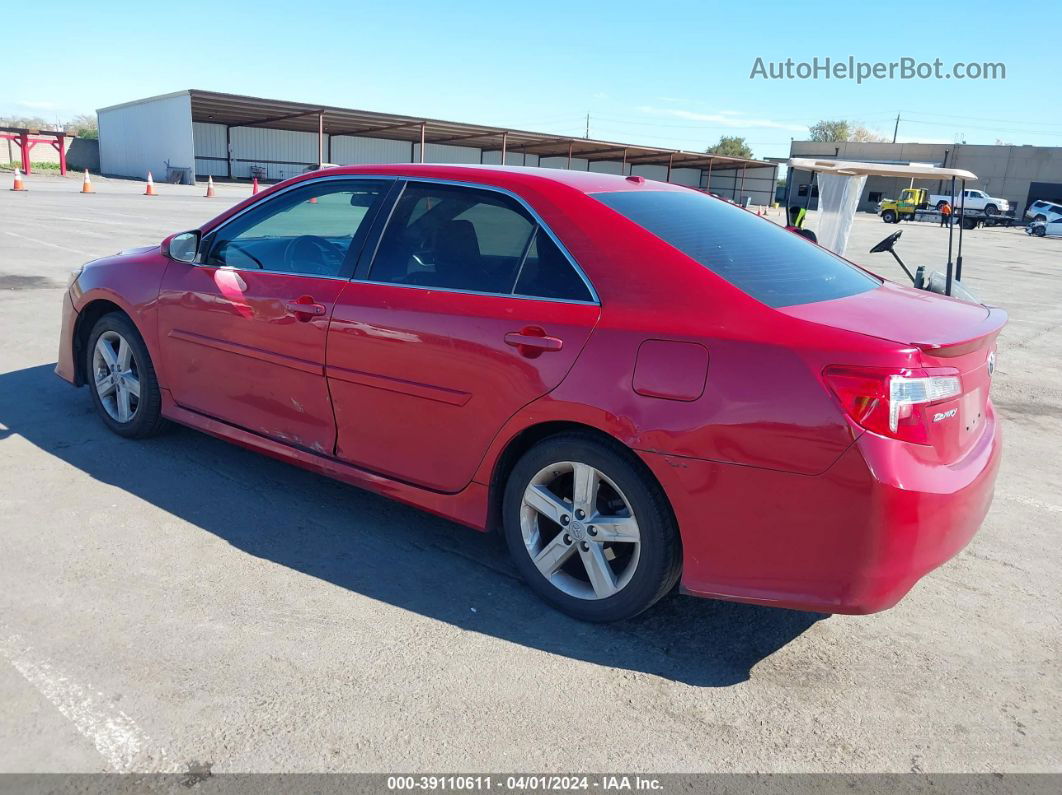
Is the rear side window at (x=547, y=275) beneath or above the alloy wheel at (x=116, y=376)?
above

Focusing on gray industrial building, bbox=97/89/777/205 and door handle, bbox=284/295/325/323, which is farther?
gray industrial building, bbox=97/89/777/205

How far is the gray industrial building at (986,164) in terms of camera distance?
6488 centimetres

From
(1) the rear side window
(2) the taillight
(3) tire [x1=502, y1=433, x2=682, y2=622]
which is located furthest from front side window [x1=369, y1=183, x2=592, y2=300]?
(2) the taillight

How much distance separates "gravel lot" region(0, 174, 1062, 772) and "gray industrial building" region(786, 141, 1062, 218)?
6653 centimetres

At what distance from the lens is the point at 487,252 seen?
3471 mm

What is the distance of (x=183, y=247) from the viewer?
14.6ft

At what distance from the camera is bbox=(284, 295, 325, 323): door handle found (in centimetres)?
374

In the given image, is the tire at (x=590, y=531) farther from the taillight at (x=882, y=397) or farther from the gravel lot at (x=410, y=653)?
the taillight at (x=882, y=397)

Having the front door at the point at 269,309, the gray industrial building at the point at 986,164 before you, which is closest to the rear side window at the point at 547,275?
the front door at the point at 269,309

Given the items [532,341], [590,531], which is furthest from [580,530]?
[532,341]

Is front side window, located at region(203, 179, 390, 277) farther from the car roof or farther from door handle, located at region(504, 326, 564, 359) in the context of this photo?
door handle, located at region(504, 326, 564, 359)

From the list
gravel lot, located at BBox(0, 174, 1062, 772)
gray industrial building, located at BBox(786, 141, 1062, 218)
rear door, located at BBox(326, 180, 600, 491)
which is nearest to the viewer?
gravel lot, located at BBox(0, 174, 1062, 772)

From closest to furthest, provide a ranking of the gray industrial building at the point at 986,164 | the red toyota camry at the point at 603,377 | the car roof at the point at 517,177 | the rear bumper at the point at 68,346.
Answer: the red toyota camry at the point at 603,377 → the car roof at the point at 517,177 → the rear bumper at the point at 68,346 → the gray industrial building at the point at 986,164

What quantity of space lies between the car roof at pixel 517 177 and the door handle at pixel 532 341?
2.14ft
